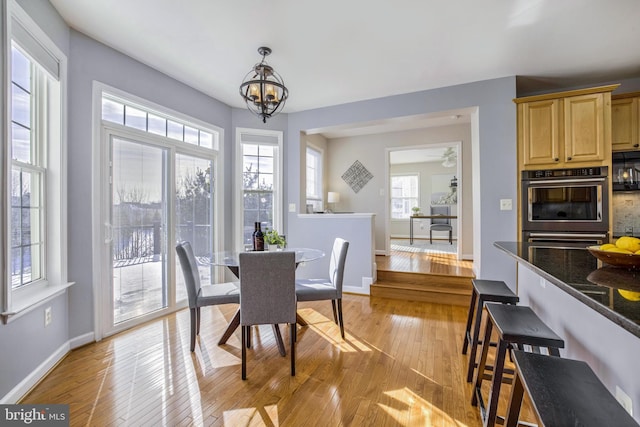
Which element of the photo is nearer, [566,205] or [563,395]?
[563,395]

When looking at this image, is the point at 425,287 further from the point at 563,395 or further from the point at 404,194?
the point at 404,194

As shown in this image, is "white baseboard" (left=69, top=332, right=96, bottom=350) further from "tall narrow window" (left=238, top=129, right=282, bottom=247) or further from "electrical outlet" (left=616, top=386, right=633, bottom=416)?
"electrical outlet" (left=616, top=386, right=633, bottom=416)

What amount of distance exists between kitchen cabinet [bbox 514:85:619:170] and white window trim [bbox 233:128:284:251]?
3.07m

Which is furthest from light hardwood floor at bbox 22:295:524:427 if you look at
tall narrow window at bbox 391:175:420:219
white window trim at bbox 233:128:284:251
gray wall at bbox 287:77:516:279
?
tall narrow window at bbox 391:175:420:219

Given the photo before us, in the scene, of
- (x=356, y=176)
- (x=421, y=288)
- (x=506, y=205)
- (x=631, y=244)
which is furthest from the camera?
(x=356, y=176)

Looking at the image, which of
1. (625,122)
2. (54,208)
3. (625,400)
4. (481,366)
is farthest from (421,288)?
(54,208)

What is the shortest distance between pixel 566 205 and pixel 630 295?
9.01 feet

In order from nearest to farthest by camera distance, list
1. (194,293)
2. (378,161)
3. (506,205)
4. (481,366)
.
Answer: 1. (481,366)
2. (194,293)
3. (506,205)
4. (378,161)

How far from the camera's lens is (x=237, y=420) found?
1609mm

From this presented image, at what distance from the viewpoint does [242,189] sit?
422 cm

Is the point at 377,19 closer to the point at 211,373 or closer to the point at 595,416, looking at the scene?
the point at 595,416

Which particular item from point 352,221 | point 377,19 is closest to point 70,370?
point 352,221

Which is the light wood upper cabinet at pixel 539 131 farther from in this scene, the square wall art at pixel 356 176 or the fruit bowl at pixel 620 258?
the square wall art at pixel 356 176

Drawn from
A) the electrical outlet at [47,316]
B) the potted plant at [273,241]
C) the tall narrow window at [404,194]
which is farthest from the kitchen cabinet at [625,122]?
the tall narrow window at [404,194]
